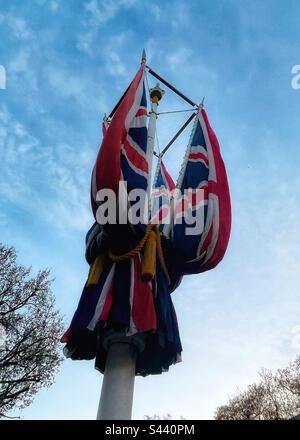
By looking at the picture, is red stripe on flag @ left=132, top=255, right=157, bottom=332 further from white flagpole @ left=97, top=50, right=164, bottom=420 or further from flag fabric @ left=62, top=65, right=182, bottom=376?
white flagpole @ left=97, top=50, right=164, bottom=420

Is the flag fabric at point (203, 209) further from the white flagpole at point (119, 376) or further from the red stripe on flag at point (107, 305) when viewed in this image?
the white flagpole at point (119, 376)

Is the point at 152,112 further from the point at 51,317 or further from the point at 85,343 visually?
the point at 51,317

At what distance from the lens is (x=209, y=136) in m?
8.69

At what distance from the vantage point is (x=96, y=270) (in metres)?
7.07

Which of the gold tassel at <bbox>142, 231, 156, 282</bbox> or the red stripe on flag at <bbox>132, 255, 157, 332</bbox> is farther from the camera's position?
the gold tassel at <bbox>142, 231, 156, 282</bbox>

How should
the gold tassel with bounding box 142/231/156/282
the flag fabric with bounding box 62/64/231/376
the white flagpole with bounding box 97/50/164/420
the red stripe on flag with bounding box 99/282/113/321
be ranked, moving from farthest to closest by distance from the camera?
the gold tassel with bounding box 142/231/156/282 → the flag fabric with bounding box 62/64/231/376 → the red stripe on flag with bounding box 99/282/113/321 → the white flagpole with bounding box 97/50/164/420

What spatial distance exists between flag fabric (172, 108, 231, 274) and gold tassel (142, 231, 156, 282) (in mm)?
648

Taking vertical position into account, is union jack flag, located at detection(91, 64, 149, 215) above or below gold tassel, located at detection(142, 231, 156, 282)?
above

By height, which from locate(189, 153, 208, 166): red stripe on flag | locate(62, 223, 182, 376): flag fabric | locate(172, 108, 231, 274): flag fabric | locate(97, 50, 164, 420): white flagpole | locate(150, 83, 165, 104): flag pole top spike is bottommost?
locate(97, 50, 164, 420): white flagpole

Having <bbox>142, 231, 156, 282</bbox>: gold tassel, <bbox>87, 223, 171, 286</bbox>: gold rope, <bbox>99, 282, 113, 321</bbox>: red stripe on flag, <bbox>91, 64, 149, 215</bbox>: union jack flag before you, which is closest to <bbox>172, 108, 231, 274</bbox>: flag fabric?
<bbox>87, 223, 171, 286</bbox>: gold rope

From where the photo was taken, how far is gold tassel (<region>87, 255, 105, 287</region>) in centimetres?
693

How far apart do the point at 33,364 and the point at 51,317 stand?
7.52ft

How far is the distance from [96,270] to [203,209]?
220cm
